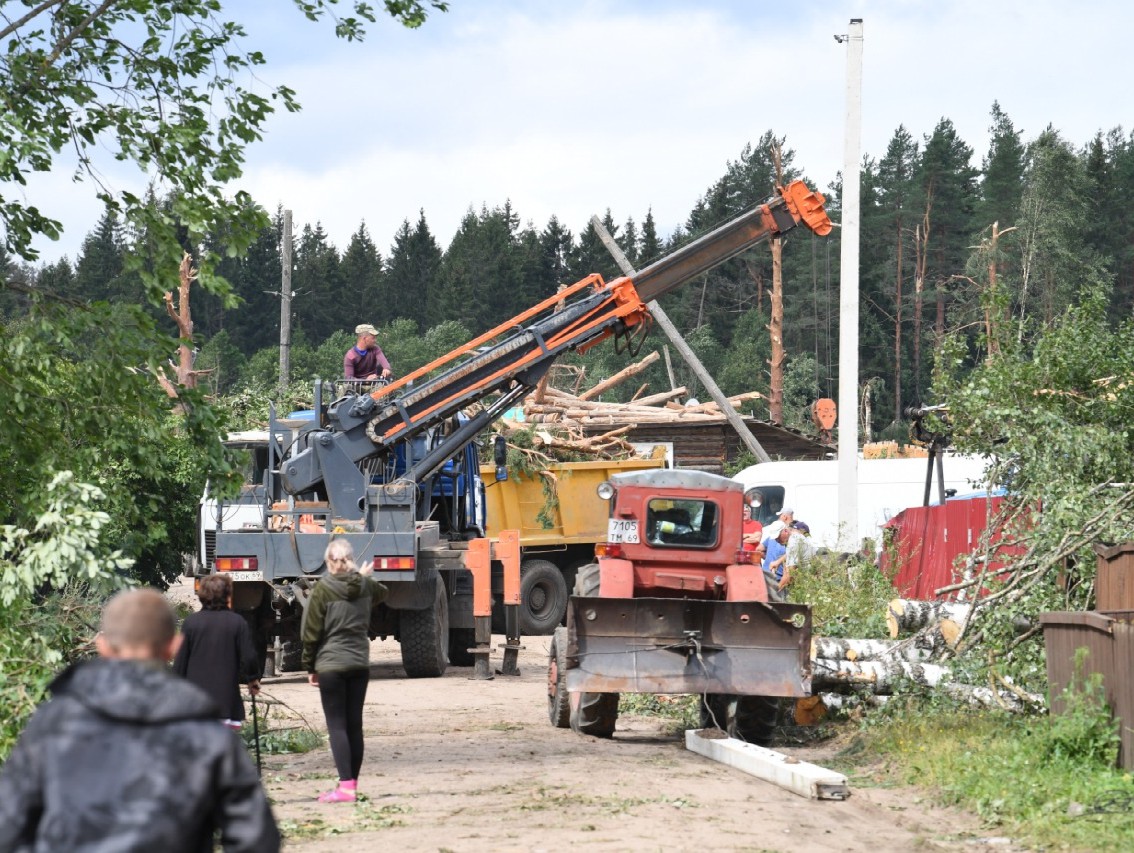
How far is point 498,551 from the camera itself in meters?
17.4

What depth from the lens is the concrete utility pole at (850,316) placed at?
1853cm

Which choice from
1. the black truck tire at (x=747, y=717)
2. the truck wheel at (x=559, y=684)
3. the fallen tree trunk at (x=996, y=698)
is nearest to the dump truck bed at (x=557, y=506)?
the truck wheel at (x=559, y=684)

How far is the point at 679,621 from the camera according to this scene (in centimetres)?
1141

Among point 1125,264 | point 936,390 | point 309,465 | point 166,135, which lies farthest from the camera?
point 1125,264

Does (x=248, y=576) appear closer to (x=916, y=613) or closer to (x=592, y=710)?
(x=592, y=710)

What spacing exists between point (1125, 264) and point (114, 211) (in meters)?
60.9

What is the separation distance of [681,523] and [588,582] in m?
0.93

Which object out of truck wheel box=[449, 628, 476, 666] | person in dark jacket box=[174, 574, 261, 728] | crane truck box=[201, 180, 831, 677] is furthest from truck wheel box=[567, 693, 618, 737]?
truck wheel box=[449, 628, 476, 666]

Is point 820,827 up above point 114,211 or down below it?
below

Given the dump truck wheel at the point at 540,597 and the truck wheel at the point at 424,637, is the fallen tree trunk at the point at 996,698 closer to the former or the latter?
the truck wheel at the point at 424,637

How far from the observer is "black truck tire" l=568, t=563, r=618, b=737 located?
1176 cm

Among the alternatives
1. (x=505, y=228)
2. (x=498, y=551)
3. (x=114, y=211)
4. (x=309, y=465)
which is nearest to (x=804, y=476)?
(x=498, y=551)

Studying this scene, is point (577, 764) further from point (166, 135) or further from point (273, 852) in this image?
point (273, 852)

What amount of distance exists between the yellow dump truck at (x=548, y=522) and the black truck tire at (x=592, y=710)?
10.7 m
